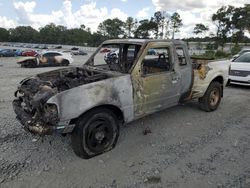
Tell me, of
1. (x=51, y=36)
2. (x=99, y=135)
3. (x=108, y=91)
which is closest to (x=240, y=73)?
(x=108, y=91)

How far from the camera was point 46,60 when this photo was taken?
70.0 ft

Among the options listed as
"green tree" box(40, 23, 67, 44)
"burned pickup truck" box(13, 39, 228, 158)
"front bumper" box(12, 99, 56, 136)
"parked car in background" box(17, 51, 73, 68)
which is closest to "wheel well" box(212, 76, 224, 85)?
"burned pickup truck" box(13, 39, 228, 158)

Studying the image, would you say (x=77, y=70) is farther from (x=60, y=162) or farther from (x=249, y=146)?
(x=249, y=146)

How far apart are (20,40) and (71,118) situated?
114148 millimetres

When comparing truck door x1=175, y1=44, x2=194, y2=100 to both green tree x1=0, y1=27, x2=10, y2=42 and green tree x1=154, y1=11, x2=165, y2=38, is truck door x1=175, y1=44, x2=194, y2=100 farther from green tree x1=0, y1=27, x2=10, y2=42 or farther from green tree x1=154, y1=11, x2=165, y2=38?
green tree x1=0, y1=27, x2=10, y2=42

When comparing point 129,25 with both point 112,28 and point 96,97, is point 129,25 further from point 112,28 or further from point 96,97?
point 96,97

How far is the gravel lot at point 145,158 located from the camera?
11.5ft

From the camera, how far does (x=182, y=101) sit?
18.7 feet

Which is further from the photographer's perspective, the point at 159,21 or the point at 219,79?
the point at 159,21

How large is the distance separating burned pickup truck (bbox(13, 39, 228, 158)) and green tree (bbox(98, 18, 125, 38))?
85927 mm

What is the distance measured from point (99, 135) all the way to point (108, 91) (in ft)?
2.45

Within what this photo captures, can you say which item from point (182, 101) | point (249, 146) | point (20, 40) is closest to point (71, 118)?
point (182, 101)

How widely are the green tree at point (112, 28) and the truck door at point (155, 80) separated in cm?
8615

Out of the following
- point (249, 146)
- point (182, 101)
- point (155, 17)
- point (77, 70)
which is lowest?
point (249, 146)
